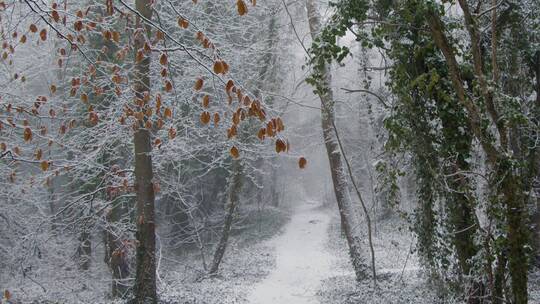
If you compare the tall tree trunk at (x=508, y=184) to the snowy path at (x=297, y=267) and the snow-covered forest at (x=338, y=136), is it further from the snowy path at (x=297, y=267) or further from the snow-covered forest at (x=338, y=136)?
the snowy path at (x=297, y=267)

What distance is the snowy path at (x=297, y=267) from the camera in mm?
10688

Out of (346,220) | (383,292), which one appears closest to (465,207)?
(383,292)

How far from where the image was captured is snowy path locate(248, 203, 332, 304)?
1069 cm

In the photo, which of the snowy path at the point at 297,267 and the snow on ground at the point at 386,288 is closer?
the snow on ground at the point at 386,288

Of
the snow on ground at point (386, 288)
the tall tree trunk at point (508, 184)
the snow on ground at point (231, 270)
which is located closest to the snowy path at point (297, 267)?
the snow on ground at point (231, 270)

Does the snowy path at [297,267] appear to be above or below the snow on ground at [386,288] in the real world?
below

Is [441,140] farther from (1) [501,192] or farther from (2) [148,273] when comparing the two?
(2) [148,273]

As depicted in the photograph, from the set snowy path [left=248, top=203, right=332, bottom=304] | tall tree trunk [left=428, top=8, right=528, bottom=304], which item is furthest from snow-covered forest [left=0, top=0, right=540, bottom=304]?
snowy path [left=248, top=203, right=332, bottom=304]

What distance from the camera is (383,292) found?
866 centimetres

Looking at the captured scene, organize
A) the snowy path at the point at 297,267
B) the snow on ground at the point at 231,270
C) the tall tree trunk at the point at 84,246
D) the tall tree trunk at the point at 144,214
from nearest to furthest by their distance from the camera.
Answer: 1. the tall tree trunk at the point at 144,214
2. the tall tree trunk at the point at 84,246
3. the snow on ground at the point at 231,270
4. the snowy path at the point at 297,267

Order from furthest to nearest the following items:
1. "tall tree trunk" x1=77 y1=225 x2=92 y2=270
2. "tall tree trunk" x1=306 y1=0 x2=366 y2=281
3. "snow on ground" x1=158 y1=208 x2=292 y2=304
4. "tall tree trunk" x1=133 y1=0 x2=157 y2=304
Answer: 1. "tall tree trunk" x1=306 y1=0 x2=366 y2=281
2. "snow on ground" x1=158 y1=208 x2=292 y2=304
3. "tall tree trunk" x1=77 y1=225 x2=92 y2=270
4. "tall tree trunk" x1=133 y1=0 x2=157 y2=304

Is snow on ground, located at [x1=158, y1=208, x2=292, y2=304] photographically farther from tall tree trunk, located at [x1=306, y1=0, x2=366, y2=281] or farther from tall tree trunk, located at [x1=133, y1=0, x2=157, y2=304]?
tall tree trunk, located at [x1=306, y1=0, x2=366, y2=281]

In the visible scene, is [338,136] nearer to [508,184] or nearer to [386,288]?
[386,288]

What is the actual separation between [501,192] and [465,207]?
0.86 metres
